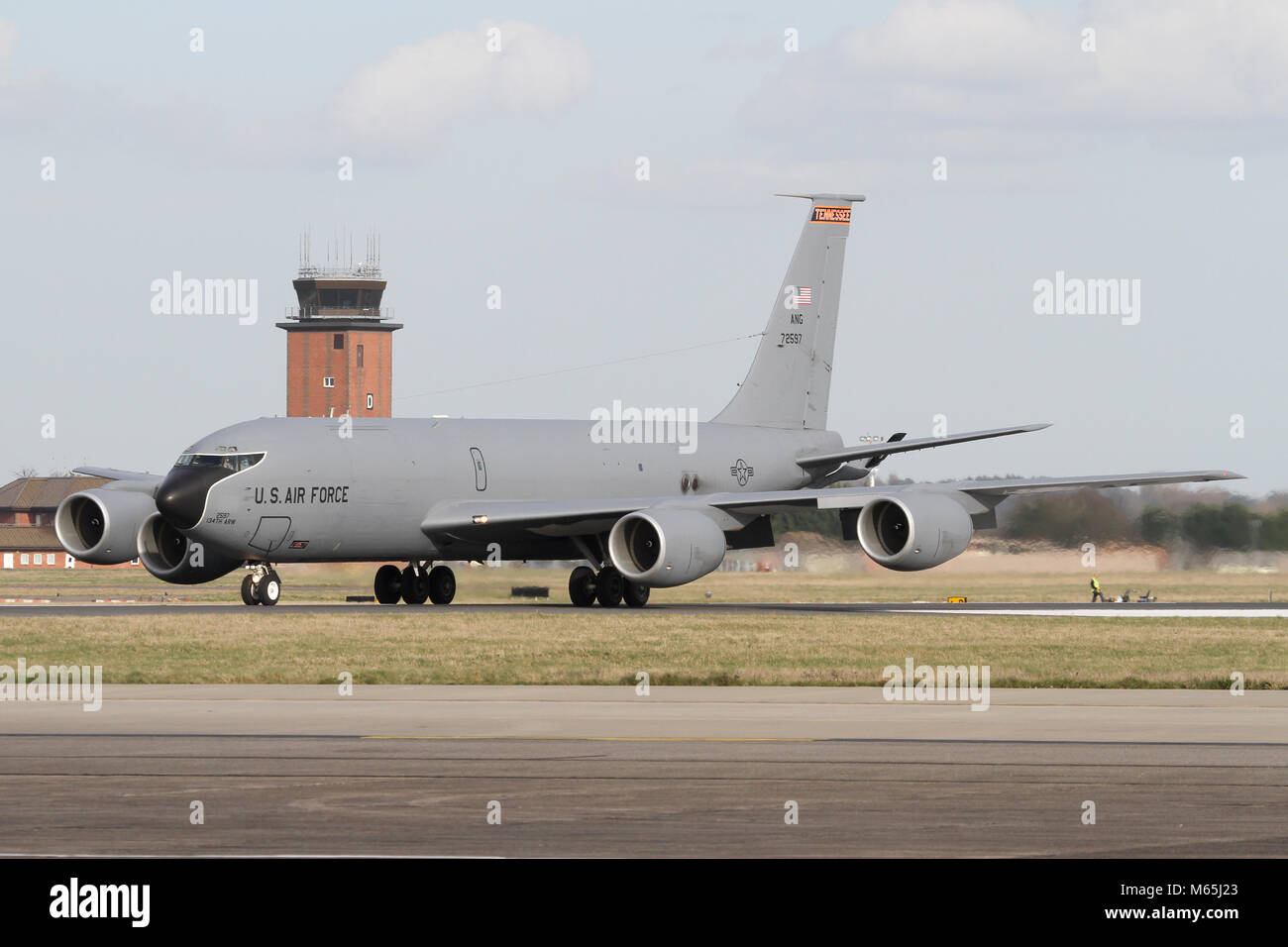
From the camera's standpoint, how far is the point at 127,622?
3591cm

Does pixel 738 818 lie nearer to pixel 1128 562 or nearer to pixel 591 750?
pixel 591 750

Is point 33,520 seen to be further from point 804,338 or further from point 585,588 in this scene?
point 585,588

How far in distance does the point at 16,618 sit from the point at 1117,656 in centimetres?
2136

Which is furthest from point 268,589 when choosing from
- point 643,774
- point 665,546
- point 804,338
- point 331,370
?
point 331,370

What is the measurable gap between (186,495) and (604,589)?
387 inches

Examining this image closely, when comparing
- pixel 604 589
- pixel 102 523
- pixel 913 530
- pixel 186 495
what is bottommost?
pixel 604 589

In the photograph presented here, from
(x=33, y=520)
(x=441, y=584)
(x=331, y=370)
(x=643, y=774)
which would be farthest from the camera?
(x=33, y=520)

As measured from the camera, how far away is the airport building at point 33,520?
121 meters

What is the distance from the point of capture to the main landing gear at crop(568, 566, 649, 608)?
43.5 metres

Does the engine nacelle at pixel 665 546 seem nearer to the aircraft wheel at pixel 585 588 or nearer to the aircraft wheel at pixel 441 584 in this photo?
the aircraft wheel at pixel 585 588

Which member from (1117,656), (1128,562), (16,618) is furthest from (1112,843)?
(1128,562)

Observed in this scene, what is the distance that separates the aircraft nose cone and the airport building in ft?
258

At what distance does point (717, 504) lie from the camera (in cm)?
4206
